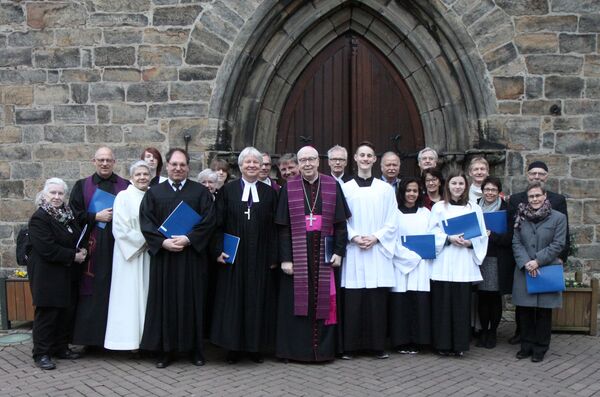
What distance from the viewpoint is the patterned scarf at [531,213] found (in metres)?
5.40

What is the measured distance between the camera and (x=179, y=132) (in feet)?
24.3

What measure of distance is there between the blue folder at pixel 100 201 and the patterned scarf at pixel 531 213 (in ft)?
12.5

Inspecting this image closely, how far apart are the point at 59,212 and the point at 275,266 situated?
196 cm

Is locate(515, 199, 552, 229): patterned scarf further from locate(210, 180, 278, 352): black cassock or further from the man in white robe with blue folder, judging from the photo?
the man in white robe with blue folder

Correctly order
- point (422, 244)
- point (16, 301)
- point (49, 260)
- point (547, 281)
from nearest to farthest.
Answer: point (49, 260) → point (547, 281) → point (422, 244) → point (16, 301)

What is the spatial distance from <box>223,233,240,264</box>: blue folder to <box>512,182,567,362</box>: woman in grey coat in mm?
2562

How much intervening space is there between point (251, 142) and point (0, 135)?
3.19m

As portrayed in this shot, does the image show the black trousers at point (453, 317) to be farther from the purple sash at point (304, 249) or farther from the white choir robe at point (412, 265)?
the purple sash at point (304, 249)

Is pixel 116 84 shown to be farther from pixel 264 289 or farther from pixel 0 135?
pixel 264 289

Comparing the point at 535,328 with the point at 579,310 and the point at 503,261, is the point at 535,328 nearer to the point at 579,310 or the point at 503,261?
the point at 503,261

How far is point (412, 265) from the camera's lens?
18.2 feet

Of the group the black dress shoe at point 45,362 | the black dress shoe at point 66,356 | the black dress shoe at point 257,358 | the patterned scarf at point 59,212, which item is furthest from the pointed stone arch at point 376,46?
the black dress shoe at point 45,362

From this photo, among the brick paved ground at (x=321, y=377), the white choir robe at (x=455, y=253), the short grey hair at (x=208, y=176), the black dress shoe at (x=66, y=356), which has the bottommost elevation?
the brick paved ground at (x=321, y=377)

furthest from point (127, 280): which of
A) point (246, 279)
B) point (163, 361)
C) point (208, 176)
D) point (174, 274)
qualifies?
point (208, 176)
